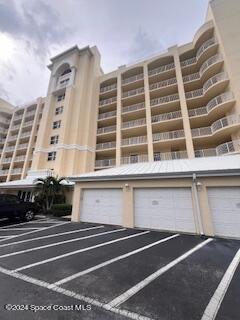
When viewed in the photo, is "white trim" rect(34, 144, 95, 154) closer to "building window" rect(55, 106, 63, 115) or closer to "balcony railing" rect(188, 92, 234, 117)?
"building window" rect(55, 106, 63, 115)

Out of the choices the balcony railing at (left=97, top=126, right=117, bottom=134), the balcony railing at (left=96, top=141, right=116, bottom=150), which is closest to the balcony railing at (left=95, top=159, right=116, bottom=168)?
the balcony railing at (left=96, top=141, right=116, bottom=150)

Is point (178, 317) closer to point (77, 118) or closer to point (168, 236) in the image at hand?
point (168, 236)

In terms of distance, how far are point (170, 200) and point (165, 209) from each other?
1.97 feet

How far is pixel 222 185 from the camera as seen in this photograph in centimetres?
800

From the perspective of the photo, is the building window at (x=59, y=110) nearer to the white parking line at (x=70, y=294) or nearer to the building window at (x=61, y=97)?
the building window at (x=61, y=97)

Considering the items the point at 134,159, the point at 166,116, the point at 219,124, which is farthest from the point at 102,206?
the point at 166,116

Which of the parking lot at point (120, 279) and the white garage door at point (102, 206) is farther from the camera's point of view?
the white garage door at point (102, 206)

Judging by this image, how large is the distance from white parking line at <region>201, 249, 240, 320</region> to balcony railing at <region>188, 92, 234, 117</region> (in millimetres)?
17089

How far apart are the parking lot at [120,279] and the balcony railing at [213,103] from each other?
50.2 feet

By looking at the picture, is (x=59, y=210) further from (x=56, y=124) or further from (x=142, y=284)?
(x=56, y=124)

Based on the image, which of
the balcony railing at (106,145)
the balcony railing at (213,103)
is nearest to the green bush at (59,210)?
the balcony railing at (106,145)

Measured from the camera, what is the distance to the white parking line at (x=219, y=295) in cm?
275

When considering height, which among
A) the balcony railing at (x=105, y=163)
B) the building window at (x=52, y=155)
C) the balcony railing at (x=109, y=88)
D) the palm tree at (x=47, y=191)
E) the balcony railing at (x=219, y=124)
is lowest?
the palm tree at (x=47, y=191)

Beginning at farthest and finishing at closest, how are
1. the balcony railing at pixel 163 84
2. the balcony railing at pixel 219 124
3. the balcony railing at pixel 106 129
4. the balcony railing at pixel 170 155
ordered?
the balcony railing at pixel 106 129 → the balcony railing at pixel 163 84 → the balcony railing at pixel 170 155 → the balcony railing at pixel 219 124
